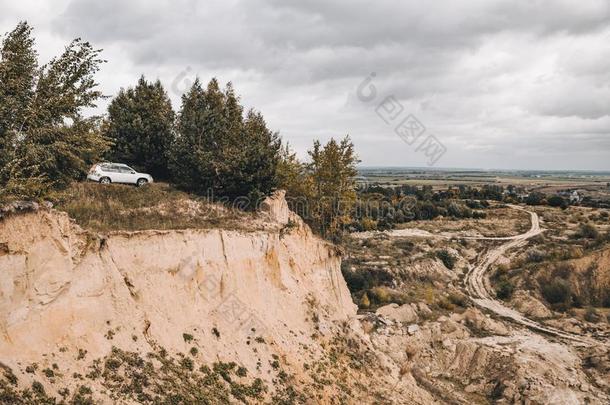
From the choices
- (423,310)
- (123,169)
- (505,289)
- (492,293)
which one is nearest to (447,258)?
(492,293)

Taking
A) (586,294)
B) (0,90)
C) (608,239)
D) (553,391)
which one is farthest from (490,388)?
(608,239)

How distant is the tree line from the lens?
1948 centimetres

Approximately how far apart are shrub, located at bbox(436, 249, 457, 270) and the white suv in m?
43.2

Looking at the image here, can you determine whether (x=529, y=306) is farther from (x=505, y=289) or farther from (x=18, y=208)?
(x=18, y=208)

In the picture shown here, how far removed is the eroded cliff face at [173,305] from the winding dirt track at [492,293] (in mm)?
20938

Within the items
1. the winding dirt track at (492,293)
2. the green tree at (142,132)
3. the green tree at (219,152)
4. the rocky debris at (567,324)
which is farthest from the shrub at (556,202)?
the green tree at (142,132)

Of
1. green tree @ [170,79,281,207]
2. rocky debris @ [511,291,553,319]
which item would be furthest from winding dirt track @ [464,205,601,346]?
green tree @ [170,79,281,207]

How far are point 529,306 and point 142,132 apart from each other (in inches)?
1612

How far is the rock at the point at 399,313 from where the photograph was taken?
39.4 meters

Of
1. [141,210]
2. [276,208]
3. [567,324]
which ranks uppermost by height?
[141,210]

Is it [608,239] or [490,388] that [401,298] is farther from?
[608,239]

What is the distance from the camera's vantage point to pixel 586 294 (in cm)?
5066

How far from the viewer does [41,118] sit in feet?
68.9

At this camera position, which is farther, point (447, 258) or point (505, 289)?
point (447, 258)
